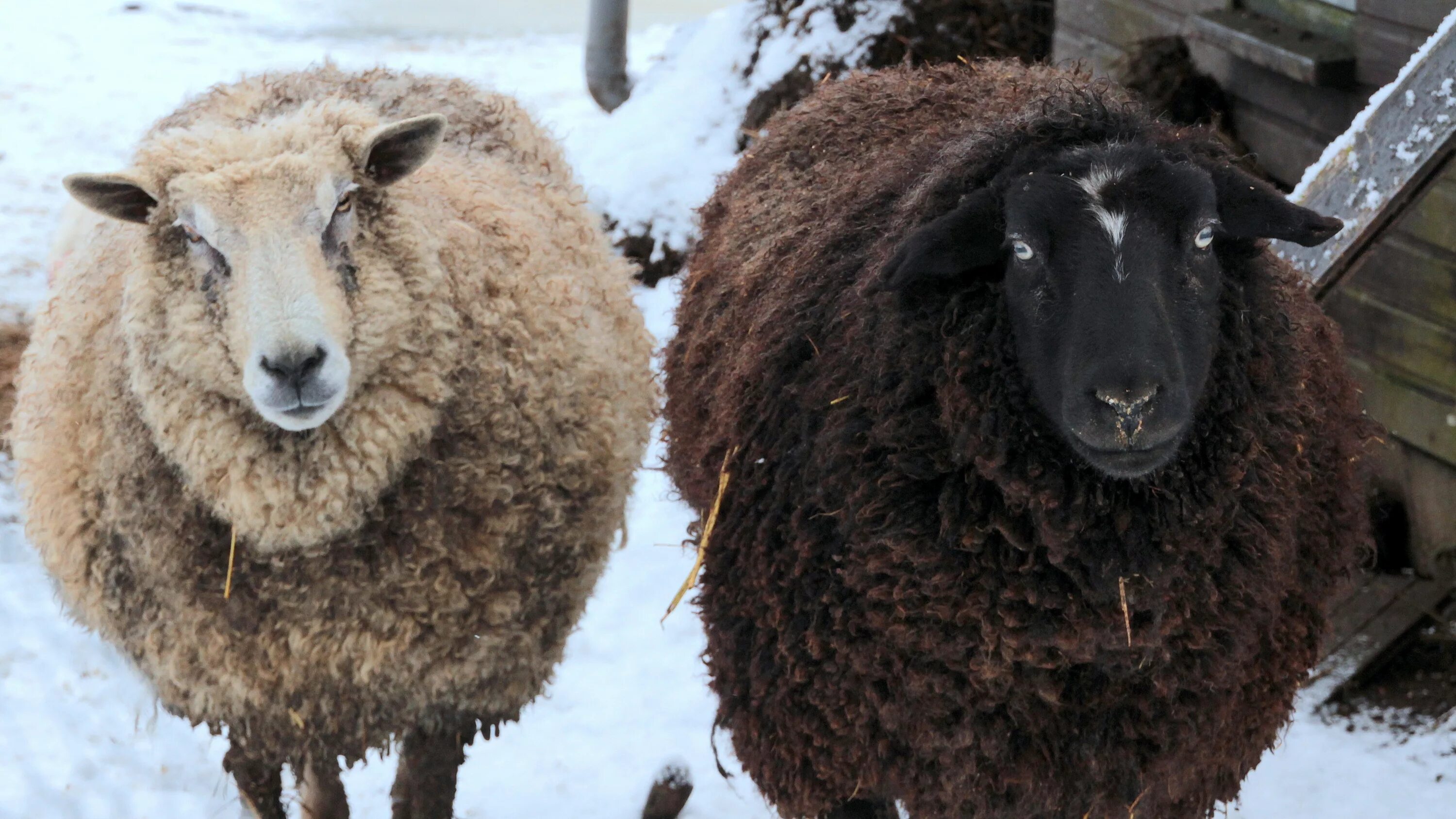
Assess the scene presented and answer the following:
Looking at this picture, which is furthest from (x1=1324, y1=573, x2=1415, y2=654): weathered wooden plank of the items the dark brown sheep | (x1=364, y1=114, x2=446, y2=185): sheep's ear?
(x1=364, y1=114, x2=446, y2=185): sheep's ear

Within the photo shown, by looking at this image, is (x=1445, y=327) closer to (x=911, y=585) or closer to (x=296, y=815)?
(x=911, y=585)

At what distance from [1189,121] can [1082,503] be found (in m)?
3.58

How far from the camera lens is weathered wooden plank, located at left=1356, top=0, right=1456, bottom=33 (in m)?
4.18

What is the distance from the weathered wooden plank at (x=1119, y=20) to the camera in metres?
6.11

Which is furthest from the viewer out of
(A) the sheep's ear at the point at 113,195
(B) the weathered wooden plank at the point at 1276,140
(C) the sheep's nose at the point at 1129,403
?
(B) the weathered wooden plank at the point at 1276,140

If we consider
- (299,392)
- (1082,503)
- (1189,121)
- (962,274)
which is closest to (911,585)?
(1082,503)

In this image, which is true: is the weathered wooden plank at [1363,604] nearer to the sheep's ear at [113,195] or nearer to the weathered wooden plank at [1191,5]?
the weathered wooden plank at [1191,5]

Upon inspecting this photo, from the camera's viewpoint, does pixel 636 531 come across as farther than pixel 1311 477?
Yes

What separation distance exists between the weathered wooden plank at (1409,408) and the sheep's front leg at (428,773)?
3090 mm

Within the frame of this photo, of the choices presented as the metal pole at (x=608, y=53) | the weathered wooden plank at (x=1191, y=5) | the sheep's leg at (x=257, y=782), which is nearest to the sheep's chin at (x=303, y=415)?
the sheep's leg at (x=257, y=782)

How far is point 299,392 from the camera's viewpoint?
9.36 feet

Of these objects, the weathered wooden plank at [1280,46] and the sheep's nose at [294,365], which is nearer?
the sheep's nose at [294,365]

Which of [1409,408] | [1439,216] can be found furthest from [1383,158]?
[1409,408]

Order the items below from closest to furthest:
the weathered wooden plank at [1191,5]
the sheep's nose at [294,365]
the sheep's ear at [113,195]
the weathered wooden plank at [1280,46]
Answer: the sheep's nose at [294,365] < the sheep's ear at [113,195] < the weathered wooden plank at [1280,46] < the weathered wooden plank at [1191,5]
